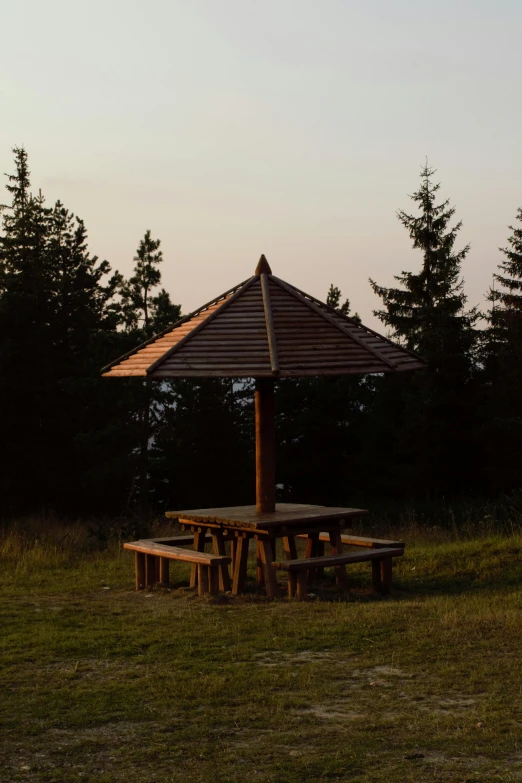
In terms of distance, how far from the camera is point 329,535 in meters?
10.6

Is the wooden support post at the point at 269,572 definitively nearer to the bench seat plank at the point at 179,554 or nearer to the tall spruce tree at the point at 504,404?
the bench seat plank at the point at 179,554

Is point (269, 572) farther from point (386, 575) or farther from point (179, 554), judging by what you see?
point (386, 575)

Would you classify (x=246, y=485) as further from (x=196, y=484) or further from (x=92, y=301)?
(x=92, y=301)

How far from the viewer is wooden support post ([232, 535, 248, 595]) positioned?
1005cm

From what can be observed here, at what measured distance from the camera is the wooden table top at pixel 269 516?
381 inches

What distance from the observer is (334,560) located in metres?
9.73

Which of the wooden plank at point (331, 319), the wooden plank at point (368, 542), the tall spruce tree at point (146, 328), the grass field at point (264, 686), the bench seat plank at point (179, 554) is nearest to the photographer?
the grass field at point (264, 686)

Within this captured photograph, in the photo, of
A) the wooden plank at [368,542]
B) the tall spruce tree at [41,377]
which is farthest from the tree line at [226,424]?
the wooden plank at [368,542]

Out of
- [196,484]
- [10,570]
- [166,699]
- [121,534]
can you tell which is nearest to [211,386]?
[196,484]

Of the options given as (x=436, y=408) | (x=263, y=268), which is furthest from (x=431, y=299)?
(x=263, y=268)

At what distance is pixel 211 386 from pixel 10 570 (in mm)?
17822

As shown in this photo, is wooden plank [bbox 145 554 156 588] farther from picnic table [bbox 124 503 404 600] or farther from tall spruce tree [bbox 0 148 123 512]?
tall spruce tree [bbox 0 148 123 512]

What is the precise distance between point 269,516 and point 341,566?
3.08 feet

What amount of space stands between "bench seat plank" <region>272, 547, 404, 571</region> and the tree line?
1733 cm
